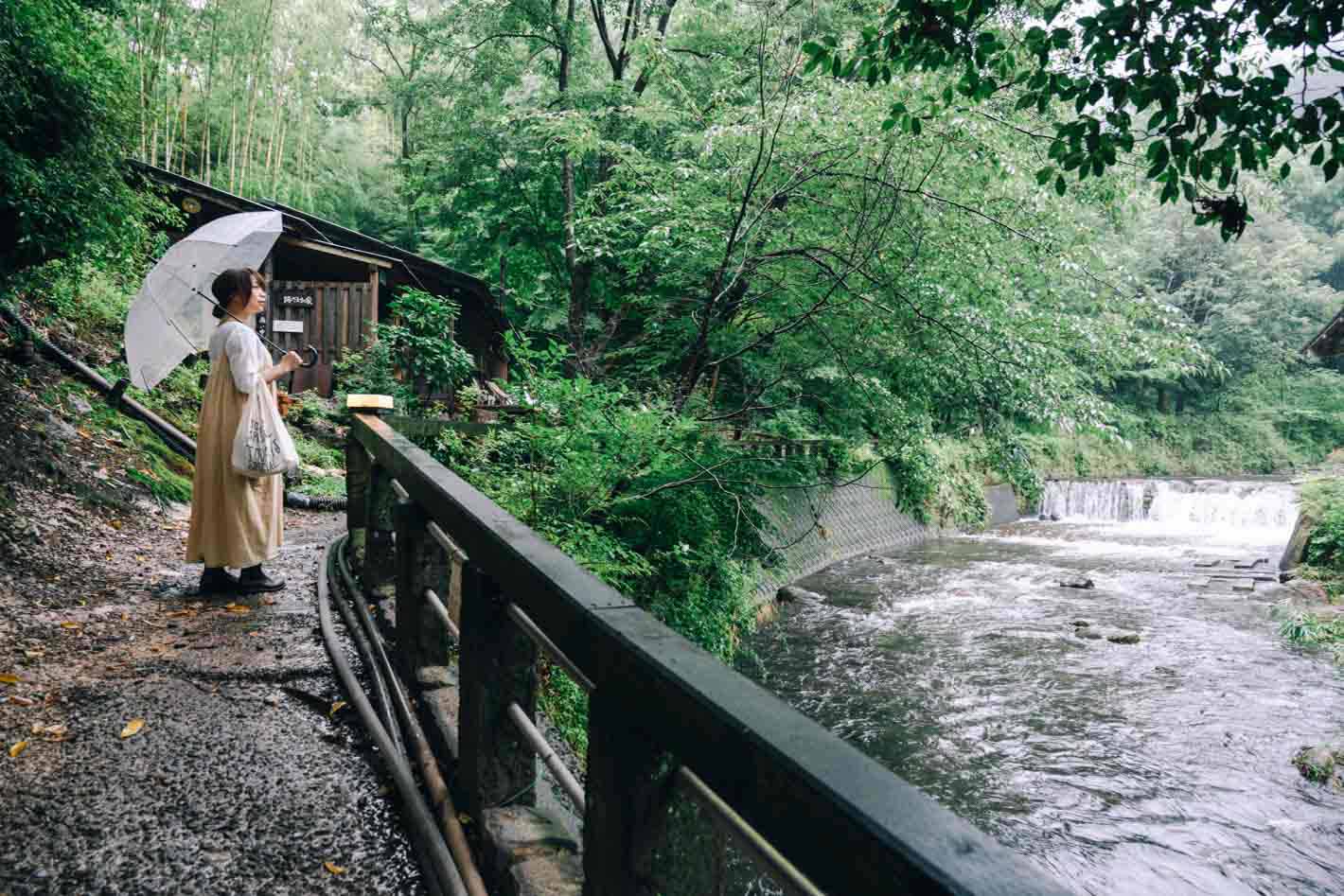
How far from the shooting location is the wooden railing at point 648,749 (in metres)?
0.85

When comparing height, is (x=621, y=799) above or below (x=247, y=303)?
below

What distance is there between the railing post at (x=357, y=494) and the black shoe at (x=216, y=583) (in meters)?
0.73

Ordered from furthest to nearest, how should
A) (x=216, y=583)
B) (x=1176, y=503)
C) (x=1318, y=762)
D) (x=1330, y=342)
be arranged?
1. (x=1176, y=503)
2. (x=1330, y=342)
3. (x=1318, y=762)
4. (x=216, y=583)

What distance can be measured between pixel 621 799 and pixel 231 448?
13.2 feet

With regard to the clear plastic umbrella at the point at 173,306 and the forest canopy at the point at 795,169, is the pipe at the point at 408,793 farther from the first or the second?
the forest canopy at the point at 795,169

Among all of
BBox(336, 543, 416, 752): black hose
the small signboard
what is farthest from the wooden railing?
the small signboard

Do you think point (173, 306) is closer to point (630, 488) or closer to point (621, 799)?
point (630, 488)

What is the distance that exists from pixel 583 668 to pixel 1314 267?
4615 cm

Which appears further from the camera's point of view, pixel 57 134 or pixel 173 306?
pixel 57 134

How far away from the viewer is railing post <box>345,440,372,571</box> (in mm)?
5148

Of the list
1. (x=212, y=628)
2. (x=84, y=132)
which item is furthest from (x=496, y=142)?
(x=212, y=628)

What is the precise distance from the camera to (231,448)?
4.67 metres

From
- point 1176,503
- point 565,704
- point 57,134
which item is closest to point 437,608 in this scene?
point 565,704

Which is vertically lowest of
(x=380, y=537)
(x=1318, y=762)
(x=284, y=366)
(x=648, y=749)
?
(x=1318, y=762)
